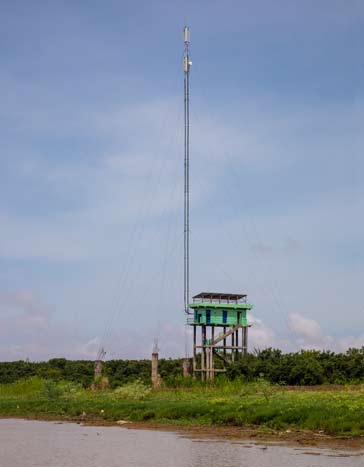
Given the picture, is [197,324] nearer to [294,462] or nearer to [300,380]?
[300,380]

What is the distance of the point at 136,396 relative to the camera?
98.4ft

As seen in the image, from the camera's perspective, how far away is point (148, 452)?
634 inches

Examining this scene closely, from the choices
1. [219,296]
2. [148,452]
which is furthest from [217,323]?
[148,452]

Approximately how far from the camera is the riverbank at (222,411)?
59.9ft

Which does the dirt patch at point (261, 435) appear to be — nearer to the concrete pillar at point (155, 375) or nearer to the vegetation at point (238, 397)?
the vegetation at point (238, 397)

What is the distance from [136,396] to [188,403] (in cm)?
542

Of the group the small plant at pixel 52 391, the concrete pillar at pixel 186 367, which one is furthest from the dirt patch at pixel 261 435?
the concrete pillar at pixel 186 367

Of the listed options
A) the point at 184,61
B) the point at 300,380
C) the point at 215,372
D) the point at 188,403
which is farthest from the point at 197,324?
the point at 188,403

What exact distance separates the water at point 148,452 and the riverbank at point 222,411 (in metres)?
1.56

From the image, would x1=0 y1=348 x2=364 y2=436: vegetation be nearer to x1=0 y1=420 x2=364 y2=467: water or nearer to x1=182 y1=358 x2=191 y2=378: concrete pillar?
x1=0 y1=420 x2=364 y2=467: water

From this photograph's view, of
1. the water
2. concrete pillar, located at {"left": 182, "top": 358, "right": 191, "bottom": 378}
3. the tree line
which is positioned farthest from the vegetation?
concrete pillar, located at {"left": 182, "top": 358, "right": 191, "bottom": 378}

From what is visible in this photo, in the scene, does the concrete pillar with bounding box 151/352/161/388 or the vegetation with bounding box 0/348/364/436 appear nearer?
the vegetation with bounding box 0/348/364/436

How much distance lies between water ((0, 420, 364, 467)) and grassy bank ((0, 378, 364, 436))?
7.55ft

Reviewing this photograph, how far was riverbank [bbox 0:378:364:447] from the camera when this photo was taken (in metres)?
18.3
